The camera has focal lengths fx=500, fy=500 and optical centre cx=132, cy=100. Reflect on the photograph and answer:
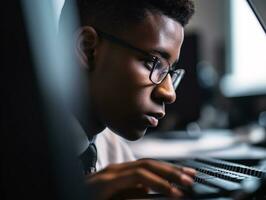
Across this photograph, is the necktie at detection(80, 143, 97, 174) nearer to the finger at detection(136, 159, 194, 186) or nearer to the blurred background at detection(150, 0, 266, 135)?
the finger at detection(136, 159, 194, 186)

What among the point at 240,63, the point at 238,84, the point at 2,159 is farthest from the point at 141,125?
the point at 238,84

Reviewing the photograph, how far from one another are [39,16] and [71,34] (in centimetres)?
30

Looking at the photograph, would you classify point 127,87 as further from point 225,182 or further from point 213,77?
point 213,77

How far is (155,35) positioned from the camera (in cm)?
70

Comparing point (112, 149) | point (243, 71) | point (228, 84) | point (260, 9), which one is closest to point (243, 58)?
point (243, 71)

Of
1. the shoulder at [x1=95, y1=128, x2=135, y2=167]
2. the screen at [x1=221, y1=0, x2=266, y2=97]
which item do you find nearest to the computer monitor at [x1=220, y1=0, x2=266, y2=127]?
the screen at [x1=221, y1=0, x2=266, y2=97]

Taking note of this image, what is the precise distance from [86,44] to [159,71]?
11 centimetres

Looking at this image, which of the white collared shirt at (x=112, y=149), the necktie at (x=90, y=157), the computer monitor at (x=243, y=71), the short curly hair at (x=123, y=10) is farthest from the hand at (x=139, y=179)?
the computer monitor at (x=243, y=71)

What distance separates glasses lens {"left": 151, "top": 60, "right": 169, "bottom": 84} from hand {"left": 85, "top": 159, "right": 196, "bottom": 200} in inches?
8.0

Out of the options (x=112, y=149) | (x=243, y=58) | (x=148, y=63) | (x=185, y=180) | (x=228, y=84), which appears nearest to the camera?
(x=185, y=180)

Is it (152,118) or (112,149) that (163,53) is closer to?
(152,118)

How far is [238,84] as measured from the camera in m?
2.69

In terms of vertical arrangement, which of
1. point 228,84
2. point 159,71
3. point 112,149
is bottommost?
point 228,84

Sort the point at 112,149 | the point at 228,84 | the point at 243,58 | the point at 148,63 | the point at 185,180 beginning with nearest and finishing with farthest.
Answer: the point at 185,180 < the point at 148,63 < the point at 112,149 < the point at 243,58 < the point at 228,84
